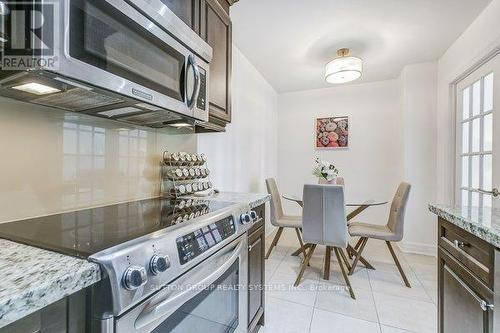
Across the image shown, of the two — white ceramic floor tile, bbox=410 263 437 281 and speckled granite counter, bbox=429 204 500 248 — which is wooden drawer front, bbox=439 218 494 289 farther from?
white ceramic floor tile, bbox=410 263 437 281

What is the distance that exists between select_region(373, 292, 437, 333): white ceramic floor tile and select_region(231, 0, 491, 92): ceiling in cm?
241

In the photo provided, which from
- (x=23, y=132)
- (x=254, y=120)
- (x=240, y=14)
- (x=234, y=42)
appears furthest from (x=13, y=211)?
(x=254, y=120)

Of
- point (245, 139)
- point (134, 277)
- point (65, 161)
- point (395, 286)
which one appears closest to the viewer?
point (134, 277)

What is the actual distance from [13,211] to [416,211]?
12.4ft

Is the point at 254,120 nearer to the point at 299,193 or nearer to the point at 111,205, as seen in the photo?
A: the point at 299,193

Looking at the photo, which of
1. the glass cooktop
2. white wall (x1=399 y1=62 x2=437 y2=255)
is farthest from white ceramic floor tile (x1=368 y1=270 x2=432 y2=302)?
the glass cooktop

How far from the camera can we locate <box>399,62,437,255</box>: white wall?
3.05 m

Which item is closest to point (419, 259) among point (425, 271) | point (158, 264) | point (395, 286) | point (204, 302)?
point (425, 271)

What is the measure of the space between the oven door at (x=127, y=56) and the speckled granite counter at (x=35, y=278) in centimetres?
49

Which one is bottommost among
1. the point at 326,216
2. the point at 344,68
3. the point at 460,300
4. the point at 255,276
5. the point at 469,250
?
the point at 255,276

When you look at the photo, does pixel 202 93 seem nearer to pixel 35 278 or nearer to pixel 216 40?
pixel 216 40

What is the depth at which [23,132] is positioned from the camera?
0.95 metres

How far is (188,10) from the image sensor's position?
51.8 inches

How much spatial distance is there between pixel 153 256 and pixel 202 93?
0.91m
